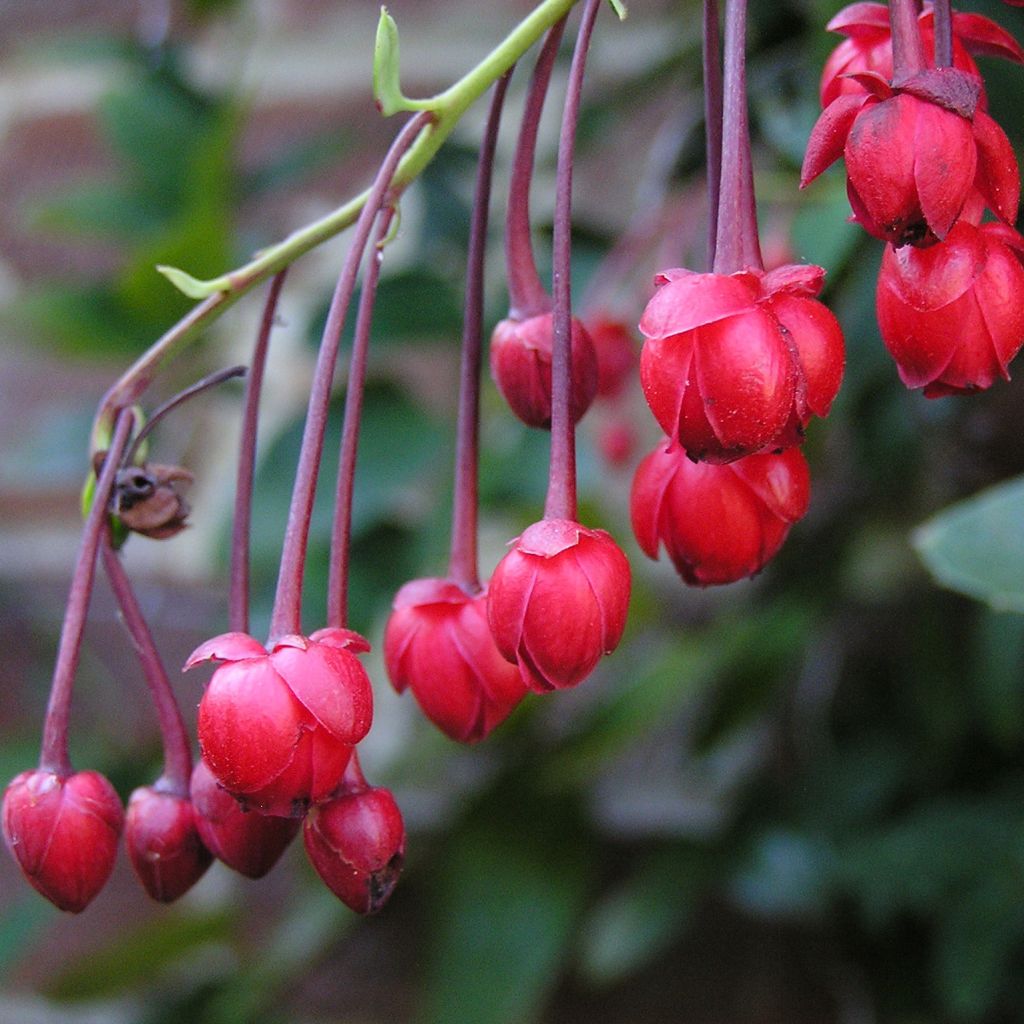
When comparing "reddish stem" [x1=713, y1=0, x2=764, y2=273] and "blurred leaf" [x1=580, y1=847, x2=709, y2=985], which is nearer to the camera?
"reddish stem" [x1=713, y1=0, x2=764, y2=273]

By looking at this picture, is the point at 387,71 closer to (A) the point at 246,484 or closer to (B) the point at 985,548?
(A) the point at 246,484

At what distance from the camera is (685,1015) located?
960mm

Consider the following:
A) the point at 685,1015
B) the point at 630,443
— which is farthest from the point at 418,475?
the point at 685,1015

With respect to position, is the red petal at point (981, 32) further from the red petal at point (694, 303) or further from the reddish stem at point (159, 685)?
the reddish stem at point (159, 685)

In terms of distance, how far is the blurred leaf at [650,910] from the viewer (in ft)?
2.69

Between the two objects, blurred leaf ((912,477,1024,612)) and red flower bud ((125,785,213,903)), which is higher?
blurred leaf ((912,477,1024,612))

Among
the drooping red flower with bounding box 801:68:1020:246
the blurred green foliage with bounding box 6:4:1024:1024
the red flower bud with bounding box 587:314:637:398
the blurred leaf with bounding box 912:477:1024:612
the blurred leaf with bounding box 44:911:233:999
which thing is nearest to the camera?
the drooping red flower with bounding box 801:68:1020:246

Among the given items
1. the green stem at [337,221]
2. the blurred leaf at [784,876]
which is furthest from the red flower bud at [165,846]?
the blurred leaf at [784,876]

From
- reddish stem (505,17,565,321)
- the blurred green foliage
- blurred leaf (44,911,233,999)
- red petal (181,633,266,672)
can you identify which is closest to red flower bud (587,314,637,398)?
the blurred green foliage

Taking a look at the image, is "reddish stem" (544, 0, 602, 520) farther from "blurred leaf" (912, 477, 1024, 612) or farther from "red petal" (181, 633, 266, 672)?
"blurred leaf" (912, 477, 1024, 612)

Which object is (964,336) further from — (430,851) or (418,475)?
(430,851)

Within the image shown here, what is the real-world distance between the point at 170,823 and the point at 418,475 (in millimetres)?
463

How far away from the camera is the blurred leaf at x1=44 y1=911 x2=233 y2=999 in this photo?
949 millimetres

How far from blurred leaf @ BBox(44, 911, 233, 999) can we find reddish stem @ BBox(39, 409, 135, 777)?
64 centimetres
